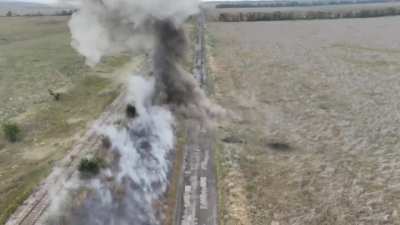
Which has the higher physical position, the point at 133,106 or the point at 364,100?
the point at 133,106

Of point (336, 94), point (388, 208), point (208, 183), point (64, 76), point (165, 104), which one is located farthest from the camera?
point (64, 76)

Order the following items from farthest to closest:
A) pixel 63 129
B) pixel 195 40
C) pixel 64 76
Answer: pixel 195 40 < pixel 64 76 < pixel 63 129

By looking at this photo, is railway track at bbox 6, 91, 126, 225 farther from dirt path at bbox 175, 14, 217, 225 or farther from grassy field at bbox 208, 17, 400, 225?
grassy field at bbox 208, 17, 400, 225

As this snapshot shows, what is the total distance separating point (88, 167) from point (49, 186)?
170 cm

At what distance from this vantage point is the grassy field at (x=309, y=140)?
16.2 meters

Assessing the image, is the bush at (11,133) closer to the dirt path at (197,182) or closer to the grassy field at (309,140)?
the dirt path at (197,182)

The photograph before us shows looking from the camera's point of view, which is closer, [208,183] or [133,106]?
[208,183]

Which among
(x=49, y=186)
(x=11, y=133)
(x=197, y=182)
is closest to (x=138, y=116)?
(x=11, y=133)

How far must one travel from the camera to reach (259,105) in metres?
30.1

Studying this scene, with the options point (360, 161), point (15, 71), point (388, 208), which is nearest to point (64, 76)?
point (15, 71)

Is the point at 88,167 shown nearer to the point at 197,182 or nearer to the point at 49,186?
the point at 49,186

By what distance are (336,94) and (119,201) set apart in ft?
68.4

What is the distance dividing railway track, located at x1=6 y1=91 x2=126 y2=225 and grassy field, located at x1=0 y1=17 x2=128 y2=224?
16.8 inches

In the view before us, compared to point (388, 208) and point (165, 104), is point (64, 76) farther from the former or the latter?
point (388, 208)
